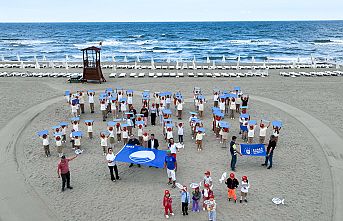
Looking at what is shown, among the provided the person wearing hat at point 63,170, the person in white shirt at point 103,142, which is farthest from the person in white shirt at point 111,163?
the person in white shirt at point 103,142

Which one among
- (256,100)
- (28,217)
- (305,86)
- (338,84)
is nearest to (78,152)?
(28,217)

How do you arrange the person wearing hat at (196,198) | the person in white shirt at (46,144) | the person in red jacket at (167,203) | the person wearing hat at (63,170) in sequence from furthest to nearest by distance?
the person in white shirt at (46,144) < the person wearing hat at (63,170) < the person wearing hat at (196,198) < the person in red jacket at (167,203)

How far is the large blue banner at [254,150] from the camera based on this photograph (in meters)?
13.4

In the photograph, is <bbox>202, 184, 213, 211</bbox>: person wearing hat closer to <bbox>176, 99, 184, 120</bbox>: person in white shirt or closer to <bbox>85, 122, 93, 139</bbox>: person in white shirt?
<bbox>85, 122, 93, 139</bbox>: person in white shirt

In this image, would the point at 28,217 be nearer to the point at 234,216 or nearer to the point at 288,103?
the point at 234,216

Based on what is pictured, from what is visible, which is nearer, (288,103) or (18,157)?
(18,157)

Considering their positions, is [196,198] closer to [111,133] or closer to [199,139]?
[199,139]

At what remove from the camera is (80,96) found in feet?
64.6

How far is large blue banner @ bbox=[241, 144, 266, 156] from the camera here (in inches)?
526

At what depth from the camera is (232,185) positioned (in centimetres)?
1055

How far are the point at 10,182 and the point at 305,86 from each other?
2418 cm

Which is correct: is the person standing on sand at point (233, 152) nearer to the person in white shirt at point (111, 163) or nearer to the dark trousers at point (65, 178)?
the person in white shirt at point (111, 163)

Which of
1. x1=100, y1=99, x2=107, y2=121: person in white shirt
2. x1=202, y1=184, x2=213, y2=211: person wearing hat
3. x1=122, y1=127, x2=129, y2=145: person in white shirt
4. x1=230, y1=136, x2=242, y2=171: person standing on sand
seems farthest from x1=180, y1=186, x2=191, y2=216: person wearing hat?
x1=100, y1=99, x2=107, y2=121: person in white shirt

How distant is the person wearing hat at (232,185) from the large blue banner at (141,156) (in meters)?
2.83
